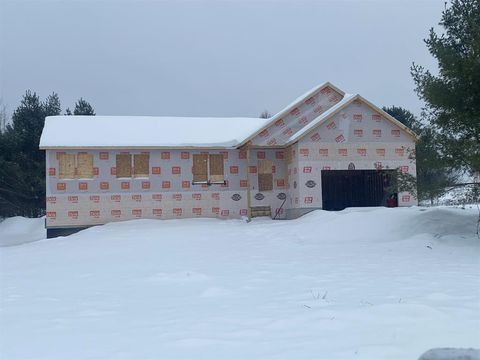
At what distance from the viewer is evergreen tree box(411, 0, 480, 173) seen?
11773mm

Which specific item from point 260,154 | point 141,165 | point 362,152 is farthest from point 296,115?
point 141,165

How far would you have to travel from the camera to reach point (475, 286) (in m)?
7.65

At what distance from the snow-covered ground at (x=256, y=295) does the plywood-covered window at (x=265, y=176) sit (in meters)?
7.15

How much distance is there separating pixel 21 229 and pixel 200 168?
1231 cm

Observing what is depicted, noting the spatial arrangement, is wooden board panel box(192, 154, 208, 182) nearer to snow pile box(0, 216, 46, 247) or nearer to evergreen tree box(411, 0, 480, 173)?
snow pile box(0, 216, 46, 247)

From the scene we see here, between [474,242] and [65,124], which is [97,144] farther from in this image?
[474,242]

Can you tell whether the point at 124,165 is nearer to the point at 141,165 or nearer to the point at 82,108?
the point at 141,165

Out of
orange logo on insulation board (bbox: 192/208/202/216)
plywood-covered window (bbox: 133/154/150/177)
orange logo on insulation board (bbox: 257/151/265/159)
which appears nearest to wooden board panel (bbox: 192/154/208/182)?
orange logo on insulation board (bbox: 192/208/202/216)

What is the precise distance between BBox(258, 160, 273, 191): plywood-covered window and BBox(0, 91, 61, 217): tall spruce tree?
13864 mm

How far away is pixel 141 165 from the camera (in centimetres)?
2175

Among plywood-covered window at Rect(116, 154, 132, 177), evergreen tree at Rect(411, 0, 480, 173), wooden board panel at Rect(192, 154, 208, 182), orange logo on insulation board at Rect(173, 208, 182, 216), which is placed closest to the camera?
evergreen tree at Rect(411, 0, 480, 173)

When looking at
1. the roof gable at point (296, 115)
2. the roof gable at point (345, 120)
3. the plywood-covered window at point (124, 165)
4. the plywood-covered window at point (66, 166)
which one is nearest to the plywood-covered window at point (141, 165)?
the plywood-covered window at point (124, 165)

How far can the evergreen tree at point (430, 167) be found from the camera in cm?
1313

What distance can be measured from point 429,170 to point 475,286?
6.36 metres
